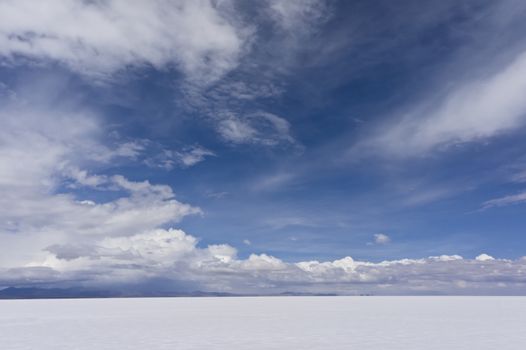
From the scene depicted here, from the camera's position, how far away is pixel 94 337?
45.2m

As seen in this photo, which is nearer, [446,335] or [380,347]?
[380,347]

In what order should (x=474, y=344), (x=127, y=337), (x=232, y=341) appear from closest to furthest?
(x=474, y=344), (x=232, y=341), (x=127, y=337)

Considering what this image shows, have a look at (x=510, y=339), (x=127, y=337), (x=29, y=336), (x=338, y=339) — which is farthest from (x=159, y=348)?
(x=510, y=339)

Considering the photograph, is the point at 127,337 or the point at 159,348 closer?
the point at 159,348

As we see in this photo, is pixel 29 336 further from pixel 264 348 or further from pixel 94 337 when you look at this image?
pixel 264 348

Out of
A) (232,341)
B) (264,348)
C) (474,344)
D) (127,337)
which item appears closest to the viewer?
(264,348)

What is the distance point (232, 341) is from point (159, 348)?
7.63 meters

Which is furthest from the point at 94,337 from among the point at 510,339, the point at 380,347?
the point at 510,339

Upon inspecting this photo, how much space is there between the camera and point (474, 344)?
37812mm

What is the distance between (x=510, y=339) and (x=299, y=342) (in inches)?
834

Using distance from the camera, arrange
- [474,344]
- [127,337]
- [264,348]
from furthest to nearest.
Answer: [127,337], [474,344], [264,348]

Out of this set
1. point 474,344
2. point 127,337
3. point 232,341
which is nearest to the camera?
point 474,344

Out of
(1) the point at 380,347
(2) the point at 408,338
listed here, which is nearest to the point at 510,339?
(2) the point at 408,338

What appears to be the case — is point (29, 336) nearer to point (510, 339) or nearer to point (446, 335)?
point (446, 335)
